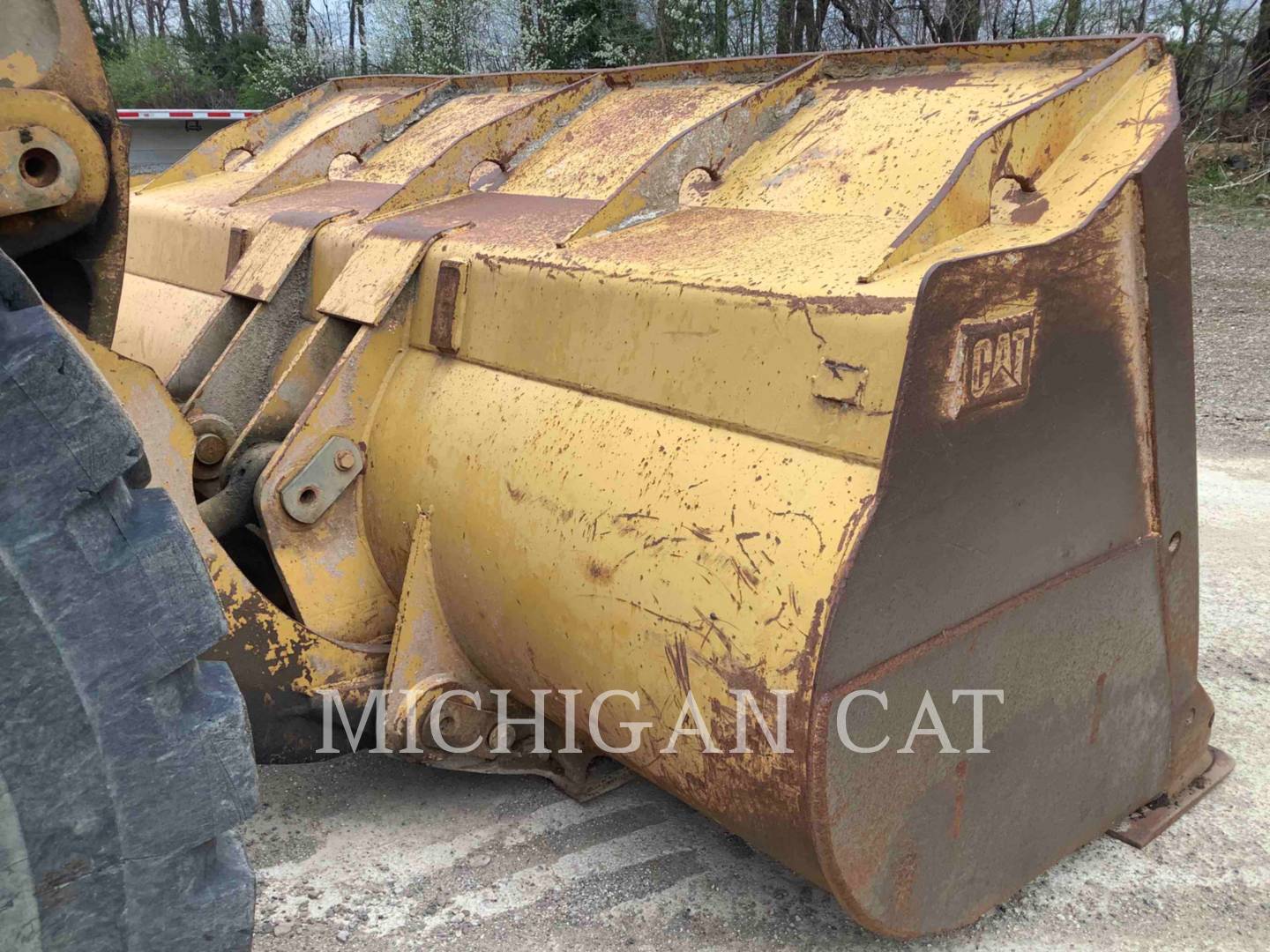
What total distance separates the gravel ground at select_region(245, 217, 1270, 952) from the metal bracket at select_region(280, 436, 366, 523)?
0.62 metres

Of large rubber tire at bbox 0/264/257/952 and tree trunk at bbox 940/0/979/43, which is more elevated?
tree trunk at bbox 940/0/979/43

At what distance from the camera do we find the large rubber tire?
3.46 feet

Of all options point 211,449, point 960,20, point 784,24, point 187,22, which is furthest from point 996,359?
point 187,22

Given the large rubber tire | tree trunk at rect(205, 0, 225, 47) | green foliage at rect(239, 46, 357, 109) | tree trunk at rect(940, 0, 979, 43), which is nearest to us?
the large rubber tire

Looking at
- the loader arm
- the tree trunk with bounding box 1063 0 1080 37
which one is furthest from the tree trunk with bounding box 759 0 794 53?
the loader arm

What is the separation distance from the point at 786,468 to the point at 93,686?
0.90m

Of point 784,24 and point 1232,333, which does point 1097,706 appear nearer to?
point 1232,333

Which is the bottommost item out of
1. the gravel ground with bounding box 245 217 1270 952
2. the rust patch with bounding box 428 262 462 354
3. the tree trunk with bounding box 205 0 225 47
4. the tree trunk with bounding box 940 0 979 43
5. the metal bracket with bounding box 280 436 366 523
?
the gravel ground with bounding box 245 217 1270 952

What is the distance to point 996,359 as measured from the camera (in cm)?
162

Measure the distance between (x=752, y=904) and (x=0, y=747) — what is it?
53.3 inches

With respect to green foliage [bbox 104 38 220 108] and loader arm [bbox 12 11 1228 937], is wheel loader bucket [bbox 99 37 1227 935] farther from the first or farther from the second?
green foliage [bbox 104 38 220 108]

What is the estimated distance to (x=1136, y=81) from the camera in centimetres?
194

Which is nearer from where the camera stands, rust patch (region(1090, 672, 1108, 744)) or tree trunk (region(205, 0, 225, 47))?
rust patch (region(1090, 672, 1108, 744))

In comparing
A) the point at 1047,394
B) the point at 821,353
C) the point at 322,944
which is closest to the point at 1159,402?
the point at 1047,394
